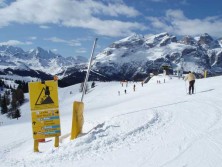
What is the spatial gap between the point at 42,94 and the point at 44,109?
1.79 feet

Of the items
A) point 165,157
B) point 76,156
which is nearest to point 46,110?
point 76,156

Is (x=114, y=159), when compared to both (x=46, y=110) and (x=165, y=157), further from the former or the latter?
(x=46, y=110)

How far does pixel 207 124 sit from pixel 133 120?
2.85m

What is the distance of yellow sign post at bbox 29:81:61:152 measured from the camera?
478 inches

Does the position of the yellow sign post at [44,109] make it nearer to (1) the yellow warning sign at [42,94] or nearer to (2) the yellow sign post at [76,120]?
(1) the yellow warning sign at [42,94]

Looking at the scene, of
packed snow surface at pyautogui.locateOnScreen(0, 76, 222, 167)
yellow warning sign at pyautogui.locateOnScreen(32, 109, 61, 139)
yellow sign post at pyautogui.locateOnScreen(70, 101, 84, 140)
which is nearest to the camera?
packed snow surface at pyautogui.locateOnScreen(0, 76, 222, 167)

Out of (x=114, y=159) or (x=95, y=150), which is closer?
(x=114, y=159)

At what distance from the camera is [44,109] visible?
1230 centimetres

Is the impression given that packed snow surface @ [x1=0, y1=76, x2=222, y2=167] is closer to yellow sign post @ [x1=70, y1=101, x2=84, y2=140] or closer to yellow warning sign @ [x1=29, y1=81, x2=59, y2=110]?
yellow sign post @ [x1=70, y1=101, x2=84, y2=140]

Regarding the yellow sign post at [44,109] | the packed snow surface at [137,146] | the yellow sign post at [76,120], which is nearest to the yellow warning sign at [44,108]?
the yellow sign post at [44,109]

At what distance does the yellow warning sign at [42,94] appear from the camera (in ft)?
39.8

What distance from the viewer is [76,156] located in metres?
10.5

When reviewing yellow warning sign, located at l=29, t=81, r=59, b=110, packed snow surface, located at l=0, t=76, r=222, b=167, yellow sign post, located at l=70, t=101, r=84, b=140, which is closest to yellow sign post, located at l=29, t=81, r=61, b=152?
yellow warning sign, located at l=29, t=81, r=59, b=110

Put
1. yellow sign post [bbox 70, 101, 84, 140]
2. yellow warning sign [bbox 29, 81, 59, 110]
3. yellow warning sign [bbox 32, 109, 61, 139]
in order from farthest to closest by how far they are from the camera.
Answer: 1. yellow sign post [bbox 70, 101, 84, 140]
2. yellow warning sign [bbox 32, 109, 61, 139]
3. yellow warning sign [bbox 29, 81, 59, 110]
